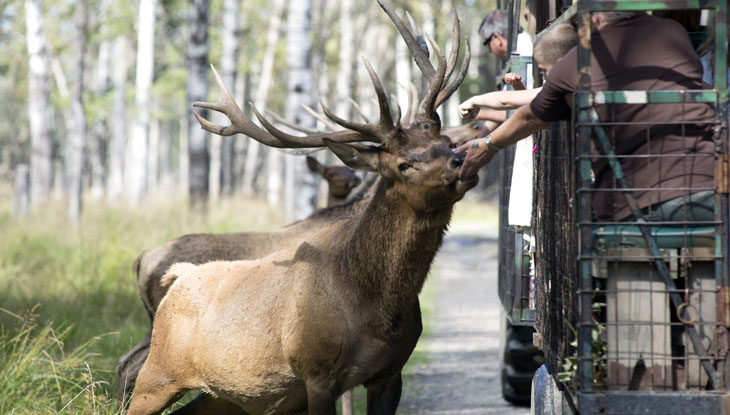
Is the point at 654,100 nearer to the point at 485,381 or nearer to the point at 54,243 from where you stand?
the point at 485,381

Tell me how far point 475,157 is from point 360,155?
2.65ft

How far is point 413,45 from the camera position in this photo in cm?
589

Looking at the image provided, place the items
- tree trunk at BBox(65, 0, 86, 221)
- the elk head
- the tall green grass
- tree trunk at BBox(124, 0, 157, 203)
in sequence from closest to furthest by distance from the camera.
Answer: the elk head < the tall green grass < tree trunk at BBox(65, 0, 86, 221) < tree trunk at BBox(124, 0, 157, 203)

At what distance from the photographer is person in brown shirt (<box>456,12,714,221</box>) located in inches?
155

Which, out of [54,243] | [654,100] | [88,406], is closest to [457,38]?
[654,100]

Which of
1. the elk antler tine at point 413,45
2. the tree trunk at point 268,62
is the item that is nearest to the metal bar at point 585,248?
the elk antler tine at point 413,45

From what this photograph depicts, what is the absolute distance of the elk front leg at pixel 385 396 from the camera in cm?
542

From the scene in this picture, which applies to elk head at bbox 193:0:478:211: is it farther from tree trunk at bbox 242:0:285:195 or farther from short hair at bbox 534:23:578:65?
tree trunk at bbox 242:0:285:195

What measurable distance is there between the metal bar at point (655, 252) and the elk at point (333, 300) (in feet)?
3.52

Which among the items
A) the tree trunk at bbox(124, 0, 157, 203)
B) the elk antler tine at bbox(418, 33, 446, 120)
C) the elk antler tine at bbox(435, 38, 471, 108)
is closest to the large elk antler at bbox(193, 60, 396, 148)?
the elk antler tine at bbox(418, 33, 446, 120)

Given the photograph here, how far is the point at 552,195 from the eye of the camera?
4773mm

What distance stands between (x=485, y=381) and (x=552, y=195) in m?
4.52

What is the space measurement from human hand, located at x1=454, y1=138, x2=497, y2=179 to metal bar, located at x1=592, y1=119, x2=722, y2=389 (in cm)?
80

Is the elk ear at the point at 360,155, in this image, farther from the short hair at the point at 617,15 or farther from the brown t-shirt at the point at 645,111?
the short hair at the point at 617,15
